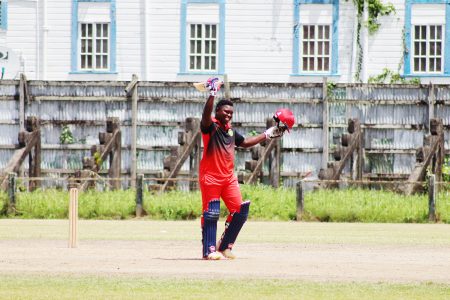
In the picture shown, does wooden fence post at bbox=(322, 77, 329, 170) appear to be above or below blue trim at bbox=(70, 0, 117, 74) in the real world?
below

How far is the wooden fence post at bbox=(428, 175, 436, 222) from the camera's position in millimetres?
29078

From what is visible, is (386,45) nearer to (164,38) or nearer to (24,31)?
(164,38)

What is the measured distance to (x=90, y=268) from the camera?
1702 cm

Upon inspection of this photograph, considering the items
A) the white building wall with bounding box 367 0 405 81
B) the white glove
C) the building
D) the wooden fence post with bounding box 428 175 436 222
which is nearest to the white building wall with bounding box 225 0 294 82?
the building

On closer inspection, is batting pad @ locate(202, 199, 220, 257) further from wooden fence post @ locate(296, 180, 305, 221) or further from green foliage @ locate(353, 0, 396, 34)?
green foliage @ locate(353, 0, 396, 34)

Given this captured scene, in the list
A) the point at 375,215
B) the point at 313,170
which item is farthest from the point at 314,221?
the point at 313,170

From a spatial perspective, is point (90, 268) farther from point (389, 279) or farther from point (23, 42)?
point (23, 42)

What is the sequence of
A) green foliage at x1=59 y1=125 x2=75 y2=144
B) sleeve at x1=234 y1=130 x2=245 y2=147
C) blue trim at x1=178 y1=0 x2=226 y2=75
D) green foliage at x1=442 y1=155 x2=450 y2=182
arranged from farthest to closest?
1. blue trim at x1=178 y1=0 x2=226 y2=75
2. green foliage at x1=59 y1=125 x2=75 y2=144
3. green foliage at x1=442 y1=155 x2=450 y2=182
4. sleeve at x1=234 y1=130 x2=245 y2=147

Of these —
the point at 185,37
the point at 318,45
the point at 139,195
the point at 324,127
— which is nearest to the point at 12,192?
the point at 139,195

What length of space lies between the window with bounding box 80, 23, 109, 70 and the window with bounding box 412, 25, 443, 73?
8989 millimetres

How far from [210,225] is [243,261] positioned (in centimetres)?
59

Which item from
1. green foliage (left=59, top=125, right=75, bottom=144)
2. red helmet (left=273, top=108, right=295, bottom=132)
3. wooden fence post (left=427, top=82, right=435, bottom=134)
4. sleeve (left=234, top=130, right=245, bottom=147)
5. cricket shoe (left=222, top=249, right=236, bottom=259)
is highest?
wooden fence post (left=427, top=82, right=435, bottom=134)

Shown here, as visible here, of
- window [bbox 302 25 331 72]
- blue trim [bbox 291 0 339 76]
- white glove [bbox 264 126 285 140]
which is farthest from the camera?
window [bbox 302 25 331 72]

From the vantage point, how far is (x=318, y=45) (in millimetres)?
44062
